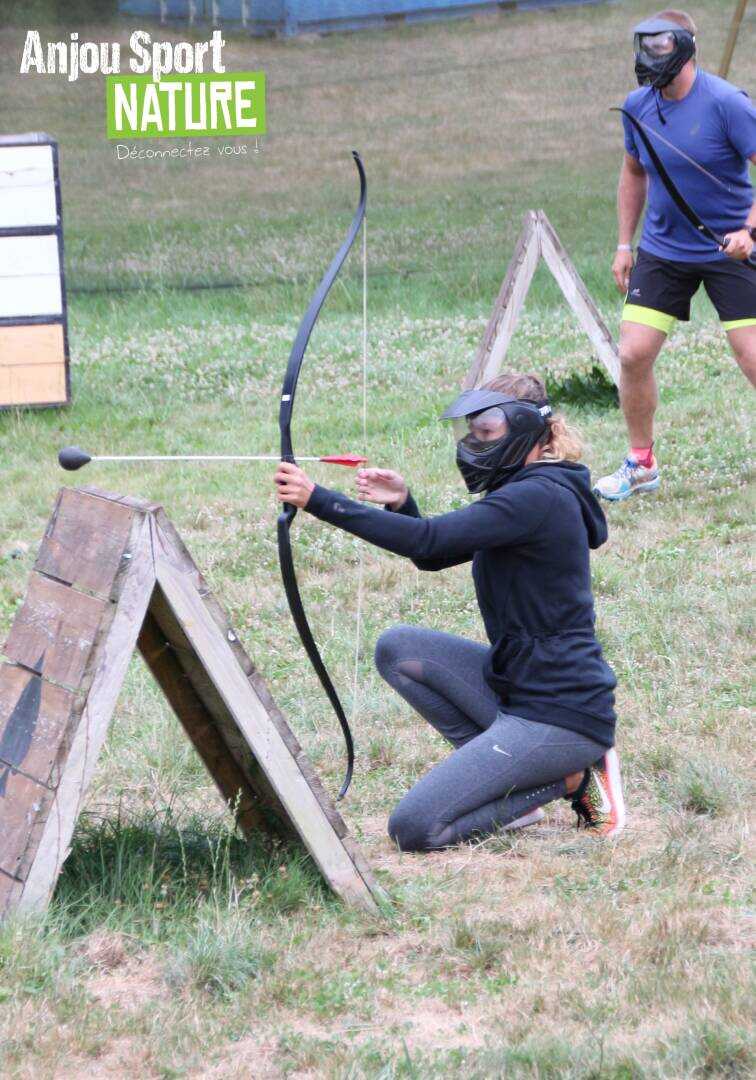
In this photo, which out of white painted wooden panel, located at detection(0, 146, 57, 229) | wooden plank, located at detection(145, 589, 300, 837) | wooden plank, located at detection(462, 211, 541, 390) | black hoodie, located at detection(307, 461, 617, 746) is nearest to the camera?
wooden plank, located at detection(145, 589, 300, 837)

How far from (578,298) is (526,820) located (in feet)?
15.4

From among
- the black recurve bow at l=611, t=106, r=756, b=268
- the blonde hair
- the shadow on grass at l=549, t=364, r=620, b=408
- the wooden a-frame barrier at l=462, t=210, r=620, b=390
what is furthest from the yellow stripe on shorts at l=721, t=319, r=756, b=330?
the blonde hair

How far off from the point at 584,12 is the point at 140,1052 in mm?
18524

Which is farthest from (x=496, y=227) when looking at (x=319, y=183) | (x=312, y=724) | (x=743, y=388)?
(x=312, y=724)

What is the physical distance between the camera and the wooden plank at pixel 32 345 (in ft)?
29.9

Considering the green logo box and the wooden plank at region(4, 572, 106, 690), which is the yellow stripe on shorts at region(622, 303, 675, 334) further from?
the green logo box

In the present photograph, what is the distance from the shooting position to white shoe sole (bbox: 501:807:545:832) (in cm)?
378

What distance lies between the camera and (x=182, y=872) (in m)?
3.46

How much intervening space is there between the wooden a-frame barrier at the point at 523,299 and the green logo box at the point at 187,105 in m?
8.92

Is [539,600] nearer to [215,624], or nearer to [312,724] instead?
[215,624]

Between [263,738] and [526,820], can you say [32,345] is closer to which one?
[526,820]

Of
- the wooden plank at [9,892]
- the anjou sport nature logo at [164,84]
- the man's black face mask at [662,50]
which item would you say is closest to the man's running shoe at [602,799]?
the wooden plank at [9,892]

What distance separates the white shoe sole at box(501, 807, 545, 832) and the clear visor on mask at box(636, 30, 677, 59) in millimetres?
3480

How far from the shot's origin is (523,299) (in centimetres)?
791
